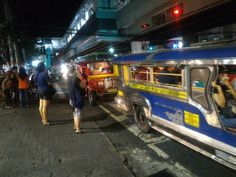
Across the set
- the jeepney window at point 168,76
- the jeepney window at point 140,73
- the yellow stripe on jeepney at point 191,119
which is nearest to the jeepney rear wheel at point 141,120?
the jeepney window at point 140,73

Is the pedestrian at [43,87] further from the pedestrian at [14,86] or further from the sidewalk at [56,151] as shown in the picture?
the pedestrian at [14,86]

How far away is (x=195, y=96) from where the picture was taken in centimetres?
488

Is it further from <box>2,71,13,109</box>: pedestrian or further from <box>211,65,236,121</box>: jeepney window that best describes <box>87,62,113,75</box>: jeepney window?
<box>211,65,236,121</box>: jeepney window

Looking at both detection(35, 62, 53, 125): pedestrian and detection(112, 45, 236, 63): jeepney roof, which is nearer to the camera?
detection(112, 45, 236, 63): jeepney roof

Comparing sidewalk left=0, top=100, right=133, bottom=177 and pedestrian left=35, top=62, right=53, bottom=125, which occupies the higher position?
pedestrian left=35, top=62, right=53, bottom=125

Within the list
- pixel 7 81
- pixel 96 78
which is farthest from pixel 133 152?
pixel 7 81

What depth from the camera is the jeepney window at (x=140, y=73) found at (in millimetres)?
6816

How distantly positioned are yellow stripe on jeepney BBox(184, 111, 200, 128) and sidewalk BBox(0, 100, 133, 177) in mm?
1490

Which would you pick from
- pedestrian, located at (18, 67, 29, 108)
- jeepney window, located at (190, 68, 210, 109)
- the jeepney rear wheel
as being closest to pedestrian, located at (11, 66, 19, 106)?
pedestrian, located at (18, 67, 29, 108)

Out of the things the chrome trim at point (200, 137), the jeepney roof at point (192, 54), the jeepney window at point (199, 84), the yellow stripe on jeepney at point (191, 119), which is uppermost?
the jeepney roof at point (192, 54)

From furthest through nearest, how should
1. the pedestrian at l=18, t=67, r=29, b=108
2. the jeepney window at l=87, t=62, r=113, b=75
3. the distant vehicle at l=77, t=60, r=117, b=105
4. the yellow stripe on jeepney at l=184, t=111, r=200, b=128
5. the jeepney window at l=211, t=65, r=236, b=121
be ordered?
the jeepney window at l=87, t=62, r=113, b=75 → the pedestrian at l=18, t=67, r=29, b=108 → the distant vehicle at l=77, t=60, r=117, b=105 → the yellow stripe on jeepney at l=184, t=111, r=200, b=128 → the jeepney window at l=211, t=65, r=236, b=121

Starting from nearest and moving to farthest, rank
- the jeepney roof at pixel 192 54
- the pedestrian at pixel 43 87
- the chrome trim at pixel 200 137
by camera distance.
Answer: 1. the jeepney roof at pixel 192 54
2. the chrome trim at pixel 200 137
3. the pedestrian at pixel 43 87

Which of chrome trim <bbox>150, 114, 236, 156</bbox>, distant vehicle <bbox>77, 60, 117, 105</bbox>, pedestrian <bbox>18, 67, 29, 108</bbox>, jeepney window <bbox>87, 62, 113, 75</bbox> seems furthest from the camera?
jeepney window <bbox>87, 62, 113, 75</bbox>

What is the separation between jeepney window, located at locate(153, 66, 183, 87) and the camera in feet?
18.0
